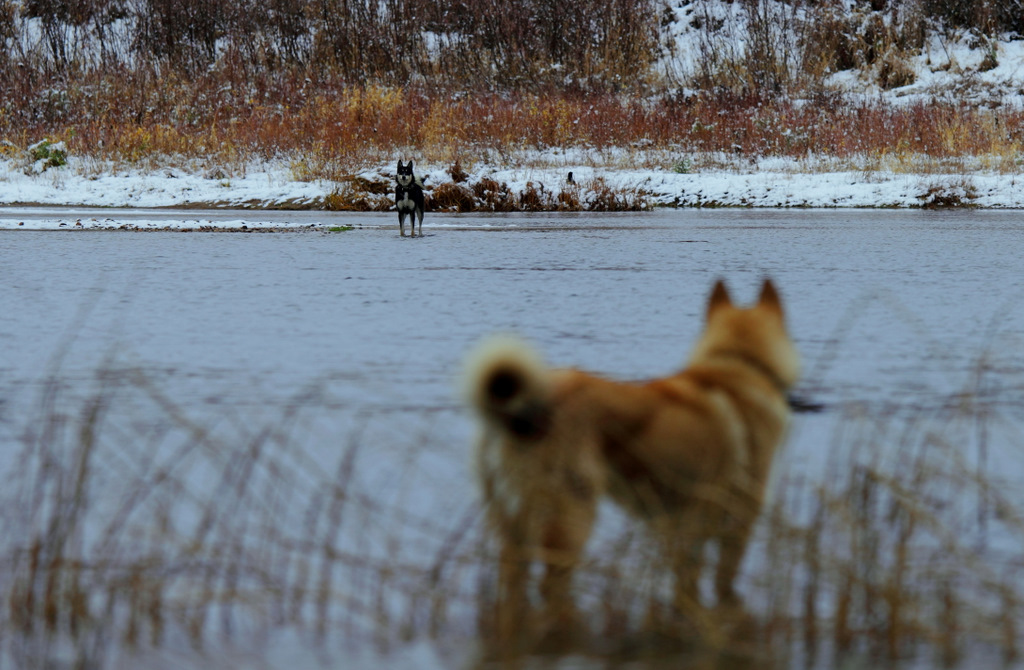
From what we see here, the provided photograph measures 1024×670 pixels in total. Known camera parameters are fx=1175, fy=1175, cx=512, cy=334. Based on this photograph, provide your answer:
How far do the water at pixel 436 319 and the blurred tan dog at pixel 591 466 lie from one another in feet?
1.57

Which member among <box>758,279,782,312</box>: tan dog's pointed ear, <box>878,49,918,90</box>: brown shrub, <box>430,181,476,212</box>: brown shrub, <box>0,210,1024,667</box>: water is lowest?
<box>0,210,1024,667</box>: water

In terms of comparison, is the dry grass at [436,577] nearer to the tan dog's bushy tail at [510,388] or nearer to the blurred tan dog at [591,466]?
the blurred tan dog at [591,466]

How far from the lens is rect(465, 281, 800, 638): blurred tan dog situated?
97.3 inches

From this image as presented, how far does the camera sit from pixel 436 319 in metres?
7.26

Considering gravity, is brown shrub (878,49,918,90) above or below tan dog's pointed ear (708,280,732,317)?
above

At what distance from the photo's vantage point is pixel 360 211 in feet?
63.0

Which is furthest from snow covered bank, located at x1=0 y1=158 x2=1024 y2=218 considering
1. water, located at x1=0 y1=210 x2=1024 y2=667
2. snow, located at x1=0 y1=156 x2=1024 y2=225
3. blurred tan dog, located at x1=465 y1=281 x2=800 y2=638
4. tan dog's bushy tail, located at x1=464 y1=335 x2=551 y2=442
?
tan dog's bushy tail, located at x1=464 y1=335 x2=551 y2=442

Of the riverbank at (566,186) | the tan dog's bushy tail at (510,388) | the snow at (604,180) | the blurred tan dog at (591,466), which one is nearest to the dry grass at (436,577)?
the blurred tan dog at (591,466)

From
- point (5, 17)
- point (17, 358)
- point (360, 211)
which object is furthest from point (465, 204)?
point (5, 17)

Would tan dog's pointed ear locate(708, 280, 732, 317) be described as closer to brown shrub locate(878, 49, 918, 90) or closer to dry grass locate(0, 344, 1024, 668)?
dry grass locate(0, 344, 1024, 668)

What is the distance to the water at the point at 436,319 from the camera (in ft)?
15.0

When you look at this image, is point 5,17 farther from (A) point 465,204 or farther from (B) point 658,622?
(B) point 658,622

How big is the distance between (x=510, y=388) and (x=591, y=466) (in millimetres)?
235

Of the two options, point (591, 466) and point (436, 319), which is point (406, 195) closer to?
point (436, 319)
